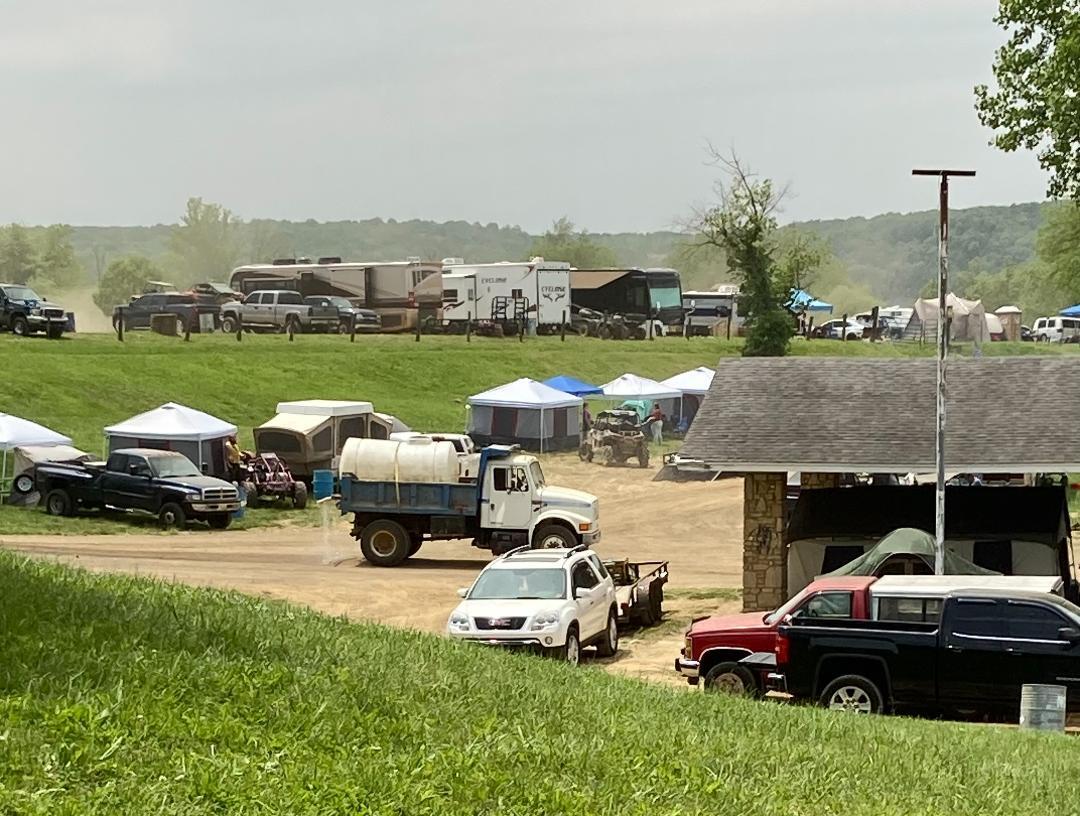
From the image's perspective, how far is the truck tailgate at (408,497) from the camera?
31984 mm

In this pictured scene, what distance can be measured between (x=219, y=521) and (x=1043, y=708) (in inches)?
934

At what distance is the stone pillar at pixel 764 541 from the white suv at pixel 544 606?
3289 millimetres

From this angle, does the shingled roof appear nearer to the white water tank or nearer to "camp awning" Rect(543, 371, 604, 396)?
the white water tank

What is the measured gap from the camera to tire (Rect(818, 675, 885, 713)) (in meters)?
17.7

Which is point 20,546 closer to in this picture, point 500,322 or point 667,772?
point 667,772

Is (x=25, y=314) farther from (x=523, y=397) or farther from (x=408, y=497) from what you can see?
(x=408, y=497)

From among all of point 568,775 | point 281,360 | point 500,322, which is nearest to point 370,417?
point 281,360

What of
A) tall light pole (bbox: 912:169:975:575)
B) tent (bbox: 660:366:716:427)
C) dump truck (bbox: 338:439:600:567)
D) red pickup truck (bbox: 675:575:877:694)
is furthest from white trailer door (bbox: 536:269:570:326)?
red pickup truck (bbox: 675:575:877:694)

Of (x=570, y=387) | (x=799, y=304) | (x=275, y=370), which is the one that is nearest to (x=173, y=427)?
(x=570, y=387)

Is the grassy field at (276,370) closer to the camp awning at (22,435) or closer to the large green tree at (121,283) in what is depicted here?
the camp awning at (22,435)

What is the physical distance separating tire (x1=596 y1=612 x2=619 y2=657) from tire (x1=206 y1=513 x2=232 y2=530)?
15.7 meters

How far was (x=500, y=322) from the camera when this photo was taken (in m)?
75.0

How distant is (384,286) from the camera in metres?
75.0

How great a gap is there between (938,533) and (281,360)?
42.7 metres
